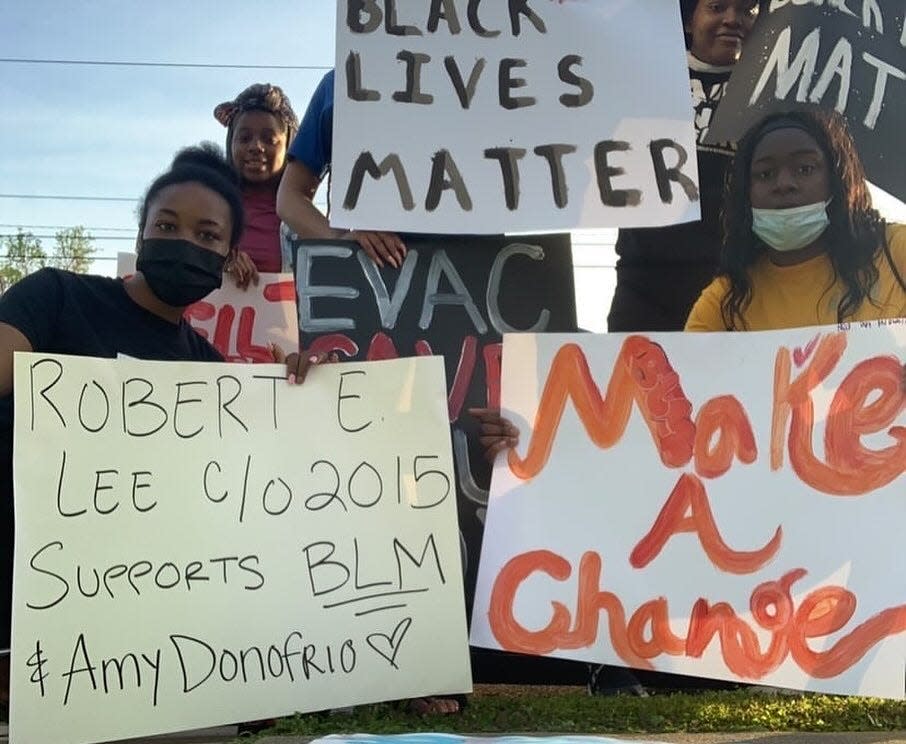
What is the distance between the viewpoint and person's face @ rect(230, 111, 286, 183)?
3.45 metres

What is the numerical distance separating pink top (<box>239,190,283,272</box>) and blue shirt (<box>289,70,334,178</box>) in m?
0.48

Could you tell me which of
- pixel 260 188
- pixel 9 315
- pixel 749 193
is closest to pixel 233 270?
pixel 260 188

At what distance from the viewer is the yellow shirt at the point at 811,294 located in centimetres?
263

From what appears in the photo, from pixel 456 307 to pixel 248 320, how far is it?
822 millimetres

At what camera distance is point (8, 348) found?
235 cm

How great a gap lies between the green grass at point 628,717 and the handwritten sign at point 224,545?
78 mm

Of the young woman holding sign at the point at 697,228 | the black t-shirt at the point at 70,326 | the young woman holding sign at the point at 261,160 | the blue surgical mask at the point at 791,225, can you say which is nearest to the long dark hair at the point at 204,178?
the black t-shirt at the point at 70,326

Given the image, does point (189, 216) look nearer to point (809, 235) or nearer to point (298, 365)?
point (298, 365)

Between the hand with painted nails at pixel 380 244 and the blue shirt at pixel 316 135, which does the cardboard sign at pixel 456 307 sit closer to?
the hand with painted nails at pixel 380 244

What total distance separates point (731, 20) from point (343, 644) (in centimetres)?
204

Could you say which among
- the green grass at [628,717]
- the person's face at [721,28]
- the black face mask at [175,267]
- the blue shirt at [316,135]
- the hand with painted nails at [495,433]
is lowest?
Answer: the green grass at [628,717]

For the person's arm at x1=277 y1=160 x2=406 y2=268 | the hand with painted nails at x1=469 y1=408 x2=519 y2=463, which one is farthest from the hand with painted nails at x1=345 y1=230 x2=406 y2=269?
the hand with painted nails at x1=469 y1=408 x2=519 y2=463

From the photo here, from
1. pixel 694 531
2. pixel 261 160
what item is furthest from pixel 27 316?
pixel 694 531

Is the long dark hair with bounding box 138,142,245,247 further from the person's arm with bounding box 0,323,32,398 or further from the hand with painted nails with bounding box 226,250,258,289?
the person's arm with bounding box 0,323,32,398
